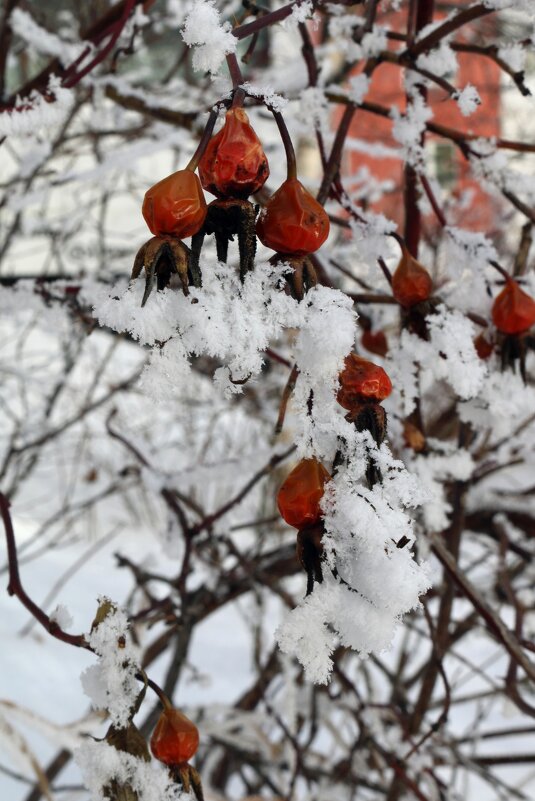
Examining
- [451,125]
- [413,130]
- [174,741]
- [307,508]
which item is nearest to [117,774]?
[174,741]

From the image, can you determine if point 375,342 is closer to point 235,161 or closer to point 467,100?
point 467,100

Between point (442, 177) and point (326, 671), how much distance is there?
19.5ft

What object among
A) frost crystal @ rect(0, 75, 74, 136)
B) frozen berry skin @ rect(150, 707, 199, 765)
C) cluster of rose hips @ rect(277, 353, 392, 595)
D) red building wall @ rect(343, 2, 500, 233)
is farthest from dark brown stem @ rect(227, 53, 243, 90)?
red building wall @ rect(343, 2, 500, 233)

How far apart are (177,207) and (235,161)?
1.2 inches

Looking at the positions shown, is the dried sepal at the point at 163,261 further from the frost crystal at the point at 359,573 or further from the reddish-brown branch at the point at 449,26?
the reddish-brown branch at the point at 449,26

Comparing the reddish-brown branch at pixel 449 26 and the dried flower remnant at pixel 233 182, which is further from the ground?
the reddish-brown branch at pixel 449 26

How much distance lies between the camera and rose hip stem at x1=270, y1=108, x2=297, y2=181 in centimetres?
33

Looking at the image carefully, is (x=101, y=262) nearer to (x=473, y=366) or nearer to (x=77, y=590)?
(x=77, y=590)

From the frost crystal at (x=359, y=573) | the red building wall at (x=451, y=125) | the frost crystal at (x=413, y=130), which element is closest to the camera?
the frost crystal at (x=359, y=573)

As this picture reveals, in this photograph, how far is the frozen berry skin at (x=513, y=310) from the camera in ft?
1.78

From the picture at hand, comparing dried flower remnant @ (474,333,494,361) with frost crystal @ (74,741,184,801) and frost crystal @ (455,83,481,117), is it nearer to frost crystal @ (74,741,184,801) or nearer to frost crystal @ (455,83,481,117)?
frost crystal @ (455,83,481,117)

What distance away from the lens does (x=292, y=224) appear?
33 cm

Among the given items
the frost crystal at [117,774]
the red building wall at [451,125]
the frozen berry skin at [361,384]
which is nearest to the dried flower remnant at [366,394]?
the frozen berry skin at [361,384]

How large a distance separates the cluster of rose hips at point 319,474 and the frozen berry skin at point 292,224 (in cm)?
6
